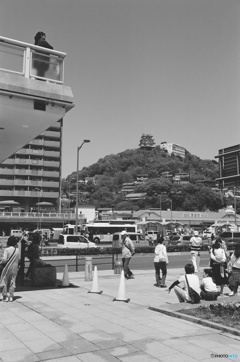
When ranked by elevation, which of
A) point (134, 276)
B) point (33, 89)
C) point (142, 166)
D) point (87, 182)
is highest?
point (142, 166)

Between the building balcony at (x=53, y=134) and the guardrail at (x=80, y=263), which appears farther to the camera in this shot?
the building balcony at (x=53, y=134)

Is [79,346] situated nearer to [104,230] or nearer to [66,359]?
[66,359]

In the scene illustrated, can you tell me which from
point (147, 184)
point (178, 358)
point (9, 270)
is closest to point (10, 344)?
point (178, 358)

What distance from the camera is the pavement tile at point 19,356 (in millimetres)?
4730

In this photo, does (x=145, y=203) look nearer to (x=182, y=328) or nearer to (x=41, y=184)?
(x=41, y=184)

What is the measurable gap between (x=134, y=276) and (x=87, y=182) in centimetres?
14966

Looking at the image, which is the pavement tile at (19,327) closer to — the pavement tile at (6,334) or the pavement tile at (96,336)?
the pavement tile at (6,334)

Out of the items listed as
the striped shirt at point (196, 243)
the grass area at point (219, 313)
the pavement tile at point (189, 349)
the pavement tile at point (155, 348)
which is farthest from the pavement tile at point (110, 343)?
the striped shirt at point (196, 243)

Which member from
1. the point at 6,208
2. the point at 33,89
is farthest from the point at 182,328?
the point at 6,208

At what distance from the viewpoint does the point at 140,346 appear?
5.27 meters

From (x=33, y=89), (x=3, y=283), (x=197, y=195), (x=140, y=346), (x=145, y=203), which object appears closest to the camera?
(x=140, y=346)

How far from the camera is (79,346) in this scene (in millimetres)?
5250

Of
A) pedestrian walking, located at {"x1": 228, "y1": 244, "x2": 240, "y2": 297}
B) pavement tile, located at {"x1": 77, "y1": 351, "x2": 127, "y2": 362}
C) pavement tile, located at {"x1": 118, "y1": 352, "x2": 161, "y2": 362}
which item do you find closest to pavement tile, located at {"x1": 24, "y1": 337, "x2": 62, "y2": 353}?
pavement tile, located at {"x1": 77, "y1": 351, "x2": 127, "y2": 362}

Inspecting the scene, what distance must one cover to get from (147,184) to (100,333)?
124 metres
